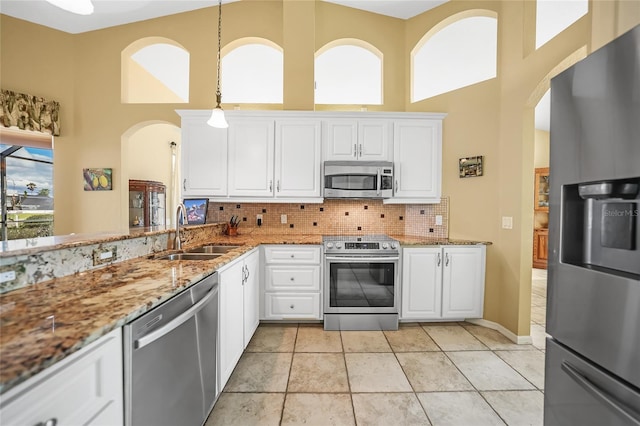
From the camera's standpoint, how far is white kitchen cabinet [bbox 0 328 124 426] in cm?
58

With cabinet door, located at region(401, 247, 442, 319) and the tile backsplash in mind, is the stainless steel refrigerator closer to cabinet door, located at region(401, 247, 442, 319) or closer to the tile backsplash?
cabinet door, located at region(401, 247, 442, 319)

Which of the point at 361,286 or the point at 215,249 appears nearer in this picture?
the point at 215,249

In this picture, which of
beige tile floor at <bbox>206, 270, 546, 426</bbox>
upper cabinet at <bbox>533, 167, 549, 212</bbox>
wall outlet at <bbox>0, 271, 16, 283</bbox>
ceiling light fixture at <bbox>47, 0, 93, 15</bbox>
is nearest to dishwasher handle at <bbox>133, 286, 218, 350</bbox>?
wall outlet at <bbox>0, 271, 16, 283</bbox>

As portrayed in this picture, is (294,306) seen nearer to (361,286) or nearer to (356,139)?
(361,286)

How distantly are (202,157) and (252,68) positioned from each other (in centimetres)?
182

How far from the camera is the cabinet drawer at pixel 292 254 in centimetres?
277

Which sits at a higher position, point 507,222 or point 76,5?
point 76,5

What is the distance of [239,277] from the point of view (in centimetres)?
206

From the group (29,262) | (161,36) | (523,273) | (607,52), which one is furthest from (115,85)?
(523,273)

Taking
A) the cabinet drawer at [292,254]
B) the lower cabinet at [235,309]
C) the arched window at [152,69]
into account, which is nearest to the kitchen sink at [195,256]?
the lower cabinet at [235,309]

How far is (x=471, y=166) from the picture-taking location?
2.92m

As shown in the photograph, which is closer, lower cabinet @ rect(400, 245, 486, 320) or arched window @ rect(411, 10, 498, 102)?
lower cabinet @ rect(400, 245, 486, 320)

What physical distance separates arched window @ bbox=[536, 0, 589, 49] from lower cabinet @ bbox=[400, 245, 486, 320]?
2184mm

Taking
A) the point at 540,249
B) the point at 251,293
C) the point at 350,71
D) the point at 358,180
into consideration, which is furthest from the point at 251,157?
the point at 540,249
